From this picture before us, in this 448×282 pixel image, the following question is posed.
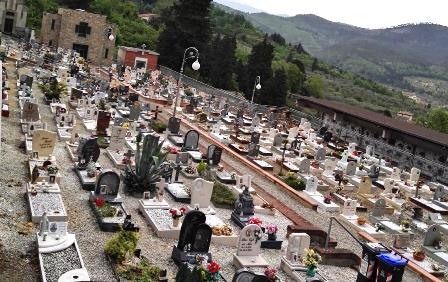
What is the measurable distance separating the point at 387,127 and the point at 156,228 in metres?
23.8

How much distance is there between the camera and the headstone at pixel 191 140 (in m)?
24.1

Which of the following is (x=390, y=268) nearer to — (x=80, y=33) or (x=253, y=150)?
(x=253, y=150)

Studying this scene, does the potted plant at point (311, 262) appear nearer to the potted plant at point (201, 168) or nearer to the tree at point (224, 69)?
the potted plant at point (201, 168)

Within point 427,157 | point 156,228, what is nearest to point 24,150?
point 156,228

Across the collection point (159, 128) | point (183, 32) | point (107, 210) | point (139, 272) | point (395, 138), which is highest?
point (183, 32)

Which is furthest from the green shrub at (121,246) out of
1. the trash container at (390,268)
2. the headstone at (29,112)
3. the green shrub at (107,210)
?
the headstone at (29,112)

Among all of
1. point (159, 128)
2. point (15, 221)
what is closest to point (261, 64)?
point (159, 128)

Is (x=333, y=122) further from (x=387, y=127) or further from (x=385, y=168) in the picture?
(x=385, y=168)

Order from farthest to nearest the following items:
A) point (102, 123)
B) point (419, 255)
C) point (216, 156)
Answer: point (102, 123) < point (216, 156) < point (419, 255)

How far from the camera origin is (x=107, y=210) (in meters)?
14.3

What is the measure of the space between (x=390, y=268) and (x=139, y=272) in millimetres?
5670

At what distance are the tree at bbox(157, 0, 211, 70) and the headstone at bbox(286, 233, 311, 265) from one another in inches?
1847

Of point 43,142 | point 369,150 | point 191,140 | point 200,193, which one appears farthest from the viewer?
point 369,150

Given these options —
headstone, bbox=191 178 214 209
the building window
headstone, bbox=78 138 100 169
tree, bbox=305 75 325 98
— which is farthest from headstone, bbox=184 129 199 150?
tree, bbox=305 75 325 98
